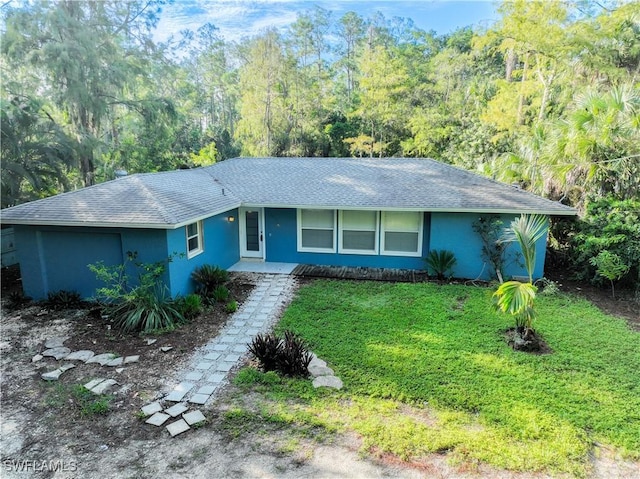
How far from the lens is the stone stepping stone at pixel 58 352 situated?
6820 millimetres

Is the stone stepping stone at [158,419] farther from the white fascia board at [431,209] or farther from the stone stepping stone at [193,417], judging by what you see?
the white fascia board at [431,209]

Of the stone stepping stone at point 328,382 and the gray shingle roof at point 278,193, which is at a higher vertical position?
the gray shingle roof at point 278,193

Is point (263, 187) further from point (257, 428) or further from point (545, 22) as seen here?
point (545, 22)

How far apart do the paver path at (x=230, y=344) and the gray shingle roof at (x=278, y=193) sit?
2.37 m

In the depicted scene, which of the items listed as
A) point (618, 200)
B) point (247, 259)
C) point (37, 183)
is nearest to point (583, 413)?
point (618, 200)

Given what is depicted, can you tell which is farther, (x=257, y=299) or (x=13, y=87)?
(x=13, y=87)

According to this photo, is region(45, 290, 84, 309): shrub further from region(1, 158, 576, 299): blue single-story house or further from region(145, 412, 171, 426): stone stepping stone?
region(145, 412, 171, 426): stone stepping stone

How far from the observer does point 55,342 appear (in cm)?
737

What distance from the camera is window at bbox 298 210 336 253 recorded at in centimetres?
1188

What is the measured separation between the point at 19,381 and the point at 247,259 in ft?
23.2

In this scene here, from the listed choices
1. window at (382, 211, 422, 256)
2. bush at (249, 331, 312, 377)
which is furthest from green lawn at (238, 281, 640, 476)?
window at (382, 211, 422, 256)

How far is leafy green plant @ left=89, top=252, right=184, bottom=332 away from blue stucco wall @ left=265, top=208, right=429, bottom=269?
4.25 m

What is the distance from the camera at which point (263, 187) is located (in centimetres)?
1248

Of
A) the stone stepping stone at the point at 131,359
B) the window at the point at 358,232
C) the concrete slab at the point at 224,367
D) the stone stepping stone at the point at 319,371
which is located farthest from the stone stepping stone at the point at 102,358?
the window at the point at 358,232
